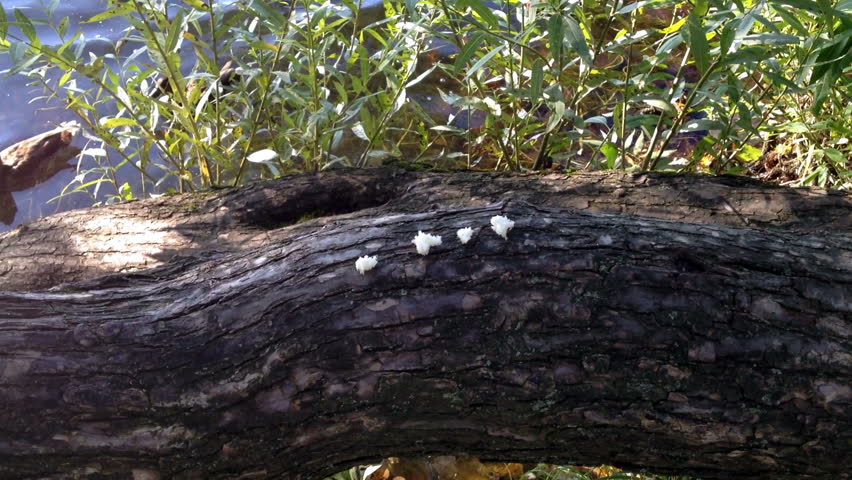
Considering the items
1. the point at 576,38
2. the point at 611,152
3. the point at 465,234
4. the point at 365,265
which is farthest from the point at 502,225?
the point at 611,152

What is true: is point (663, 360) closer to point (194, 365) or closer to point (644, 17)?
point (194, 365)

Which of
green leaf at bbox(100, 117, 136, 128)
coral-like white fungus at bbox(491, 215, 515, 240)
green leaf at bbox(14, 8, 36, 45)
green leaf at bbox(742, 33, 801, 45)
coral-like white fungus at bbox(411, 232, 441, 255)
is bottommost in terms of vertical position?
coral-like white fungus at bbox(411, 232, 441, 255)

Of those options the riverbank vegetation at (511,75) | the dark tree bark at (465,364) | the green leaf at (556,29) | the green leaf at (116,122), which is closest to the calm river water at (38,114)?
the riverbank vegetation at (511,75)

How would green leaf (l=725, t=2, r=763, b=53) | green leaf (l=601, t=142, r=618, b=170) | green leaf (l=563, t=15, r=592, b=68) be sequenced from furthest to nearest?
green leaf (l=601, t=142, r=618, b=170)
green leaf (l=563, t=15, r=592, b=68)
green leaf (l=725, t=2, r=763, b=53)

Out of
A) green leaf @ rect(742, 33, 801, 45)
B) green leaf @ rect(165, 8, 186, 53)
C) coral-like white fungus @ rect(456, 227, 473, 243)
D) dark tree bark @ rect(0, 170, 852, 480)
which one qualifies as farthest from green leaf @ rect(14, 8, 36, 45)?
green leaf @ rect(742, 33, 801, 45)

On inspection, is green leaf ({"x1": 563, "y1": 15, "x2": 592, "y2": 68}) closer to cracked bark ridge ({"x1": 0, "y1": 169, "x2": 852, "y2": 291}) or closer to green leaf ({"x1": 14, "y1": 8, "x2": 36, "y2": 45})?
cracked bark ridge ({"x1": 0, "y1": 169, "x2": 852, "y2": 291})

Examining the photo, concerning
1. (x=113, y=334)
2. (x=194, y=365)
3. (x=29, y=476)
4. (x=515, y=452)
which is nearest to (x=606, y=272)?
(x=515, y=452)

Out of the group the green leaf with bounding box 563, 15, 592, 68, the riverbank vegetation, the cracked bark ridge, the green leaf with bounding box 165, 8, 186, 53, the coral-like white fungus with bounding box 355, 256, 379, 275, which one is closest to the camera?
the coral-like white fungus with bounding box 355, 256, 379, 275
